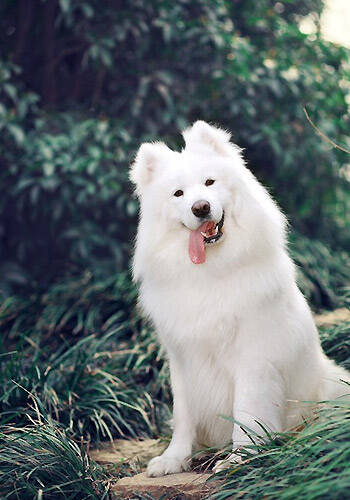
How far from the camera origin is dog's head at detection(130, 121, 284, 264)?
2814mm

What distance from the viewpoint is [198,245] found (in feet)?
9.33

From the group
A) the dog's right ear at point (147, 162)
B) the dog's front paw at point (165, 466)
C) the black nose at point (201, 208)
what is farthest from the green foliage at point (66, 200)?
the dog's front paw at point (165, 466)

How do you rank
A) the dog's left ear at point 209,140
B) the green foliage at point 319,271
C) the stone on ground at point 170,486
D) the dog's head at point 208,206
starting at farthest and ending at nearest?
the green foliage at point 319,271
the dog's left ear at point 209,140
the dog's head at point 208,206
the stone on ground at point 170,486

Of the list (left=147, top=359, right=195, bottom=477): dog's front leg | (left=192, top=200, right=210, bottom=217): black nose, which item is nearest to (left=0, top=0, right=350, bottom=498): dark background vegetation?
(left=147, top=359, right=195, bottom=477): dog's front leg

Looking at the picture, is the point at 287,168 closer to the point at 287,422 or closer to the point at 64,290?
the point at 64,290

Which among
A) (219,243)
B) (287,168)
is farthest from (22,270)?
(219,243)

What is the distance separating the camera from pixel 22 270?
5.61 metres

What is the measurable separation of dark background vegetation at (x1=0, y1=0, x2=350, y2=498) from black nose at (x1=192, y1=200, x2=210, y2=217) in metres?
1.83

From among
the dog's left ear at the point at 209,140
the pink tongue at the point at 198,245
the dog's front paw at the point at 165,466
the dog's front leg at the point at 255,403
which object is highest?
the dog's left ear at the point at 209,140

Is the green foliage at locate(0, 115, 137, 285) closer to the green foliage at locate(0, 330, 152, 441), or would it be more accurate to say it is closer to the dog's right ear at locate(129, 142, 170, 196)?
the green foliage at locate(0, 330, 152, 441)

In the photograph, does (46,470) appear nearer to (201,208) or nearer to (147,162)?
(201,208)

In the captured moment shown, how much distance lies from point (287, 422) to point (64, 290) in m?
2.69

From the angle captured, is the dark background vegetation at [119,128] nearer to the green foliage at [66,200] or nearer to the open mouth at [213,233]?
the green foliage at [66,200]

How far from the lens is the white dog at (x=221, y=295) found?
2.85 m
